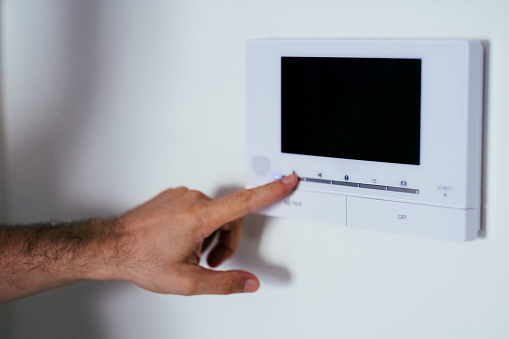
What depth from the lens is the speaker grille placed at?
35.0 inches

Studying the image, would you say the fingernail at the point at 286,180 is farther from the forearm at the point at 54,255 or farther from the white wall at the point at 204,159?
the forearm at the point at 54,255

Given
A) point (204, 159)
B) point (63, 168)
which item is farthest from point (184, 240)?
point (63, 168)

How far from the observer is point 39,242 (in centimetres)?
98

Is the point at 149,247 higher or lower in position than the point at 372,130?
lower

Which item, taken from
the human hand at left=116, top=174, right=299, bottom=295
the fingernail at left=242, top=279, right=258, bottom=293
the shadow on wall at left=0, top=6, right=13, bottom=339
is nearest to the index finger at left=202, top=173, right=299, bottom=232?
the human hand at left=116, top=174, right=299, bottom=295

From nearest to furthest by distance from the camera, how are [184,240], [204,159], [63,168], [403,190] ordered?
[403,190], [184,240], [204,159], [63,168]

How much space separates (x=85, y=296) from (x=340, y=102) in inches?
25.0

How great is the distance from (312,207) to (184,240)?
0.60ft

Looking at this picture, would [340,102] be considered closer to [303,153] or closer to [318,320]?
[303,153]

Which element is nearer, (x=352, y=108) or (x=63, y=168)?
(x=352, y=108)

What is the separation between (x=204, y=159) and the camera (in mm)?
998

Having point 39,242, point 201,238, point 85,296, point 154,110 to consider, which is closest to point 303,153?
point 201,238

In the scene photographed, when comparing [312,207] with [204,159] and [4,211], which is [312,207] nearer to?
[204,159]

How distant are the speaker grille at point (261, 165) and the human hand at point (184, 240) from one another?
3 centimetres
